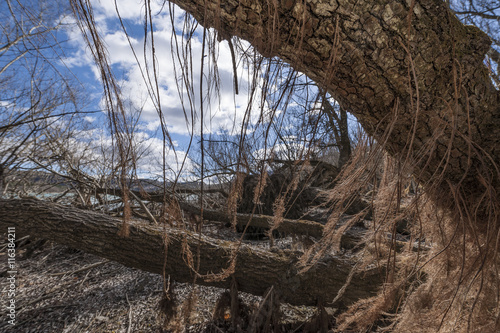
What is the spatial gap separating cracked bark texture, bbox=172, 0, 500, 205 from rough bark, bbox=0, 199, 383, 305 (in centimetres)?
154

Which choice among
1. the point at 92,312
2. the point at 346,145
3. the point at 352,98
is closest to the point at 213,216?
the point at 92,312

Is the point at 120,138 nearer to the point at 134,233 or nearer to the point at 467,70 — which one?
the point at 467,70

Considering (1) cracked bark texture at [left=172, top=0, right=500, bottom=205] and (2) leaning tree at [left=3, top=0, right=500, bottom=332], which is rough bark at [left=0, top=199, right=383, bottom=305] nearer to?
(2) leaning tree at [left=3, top=0, right=500, bottom=332]

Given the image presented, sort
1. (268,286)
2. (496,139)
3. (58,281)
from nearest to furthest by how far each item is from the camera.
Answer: (496,139), (268,286), (58,281)

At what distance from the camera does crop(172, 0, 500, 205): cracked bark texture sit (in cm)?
89

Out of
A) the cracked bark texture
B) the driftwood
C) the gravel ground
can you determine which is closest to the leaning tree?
the cracked bark texture

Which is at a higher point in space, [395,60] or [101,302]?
[395,60]

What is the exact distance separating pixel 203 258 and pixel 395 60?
2.11m

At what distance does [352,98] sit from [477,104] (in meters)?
0.48

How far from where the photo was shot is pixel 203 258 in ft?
8.26

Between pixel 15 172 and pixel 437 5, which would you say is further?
pixel 15 172

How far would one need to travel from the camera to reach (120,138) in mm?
822

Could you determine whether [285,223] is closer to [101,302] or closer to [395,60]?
[101,302]

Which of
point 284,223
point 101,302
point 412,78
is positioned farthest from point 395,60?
point 101,302
